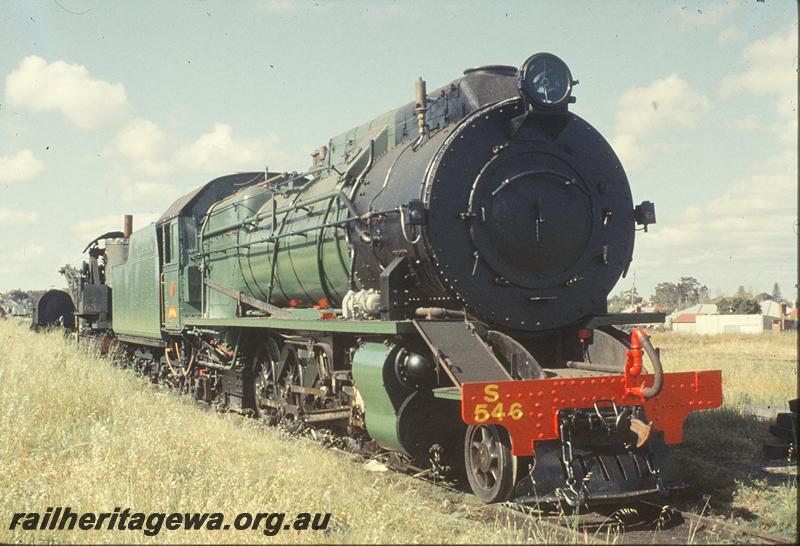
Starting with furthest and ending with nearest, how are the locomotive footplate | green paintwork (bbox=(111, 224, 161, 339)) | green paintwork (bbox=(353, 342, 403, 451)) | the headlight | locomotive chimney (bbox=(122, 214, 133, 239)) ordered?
locomotive chimney (bbox=(122, 214, 133, 239))
green paintwork (bbox=(111, 224, 161, 339))
the headlight
green paintwork (bbox=(353, 342, 403, 451))
the locomotive footplate

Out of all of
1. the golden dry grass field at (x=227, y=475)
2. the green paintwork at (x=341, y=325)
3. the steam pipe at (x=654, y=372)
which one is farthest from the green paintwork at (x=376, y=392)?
the steam pipe at (x=654, y=372)

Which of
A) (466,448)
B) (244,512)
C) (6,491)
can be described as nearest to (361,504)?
(244,512)

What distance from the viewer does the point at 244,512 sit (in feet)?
17.0

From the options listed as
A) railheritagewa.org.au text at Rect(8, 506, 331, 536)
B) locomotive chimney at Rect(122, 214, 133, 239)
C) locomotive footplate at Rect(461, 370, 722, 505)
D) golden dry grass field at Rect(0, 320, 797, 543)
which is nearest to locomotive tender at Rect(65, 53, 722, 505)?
locomotive footplate at Rect(461, 370, 722, 505)

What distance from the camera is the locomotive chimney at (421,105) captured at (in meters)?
7.55

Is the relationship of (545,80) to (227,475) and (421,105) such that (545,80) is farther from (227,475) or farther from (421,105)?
(227,475)

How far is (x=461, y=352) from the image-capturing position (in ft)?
20.8

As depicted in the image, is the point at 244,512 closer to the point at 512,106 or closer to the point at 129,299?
the point at 512,106

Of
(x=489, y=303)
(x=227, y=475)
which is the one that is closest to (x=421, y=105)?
(x=489, y=303)

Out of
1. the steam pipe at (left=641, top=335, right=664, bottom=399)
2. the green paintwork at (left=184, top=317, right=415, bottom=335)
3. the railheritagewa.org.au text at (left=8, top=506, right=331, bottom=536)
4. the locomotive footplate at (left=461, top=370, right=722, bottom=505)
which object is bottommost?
the railheritagewa.org.au text at (left=8, top=506, right=331, bottom=536)

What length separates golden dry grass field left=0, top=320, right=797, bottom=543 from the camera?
5180mm

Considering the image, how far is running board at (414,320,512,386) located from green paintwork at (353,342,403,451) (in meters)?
0.52

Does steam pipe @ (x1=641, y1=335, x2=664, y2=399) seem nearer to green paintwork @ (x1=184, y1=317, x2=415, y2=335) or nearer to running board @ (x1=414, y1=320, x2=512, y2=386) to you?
running board @ (x1=414, y1=320, x2=512, y2=386)

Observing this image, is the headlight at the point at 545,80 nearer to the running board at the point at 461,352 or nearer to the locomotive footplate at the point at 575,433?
the running board at the point at 461,352
